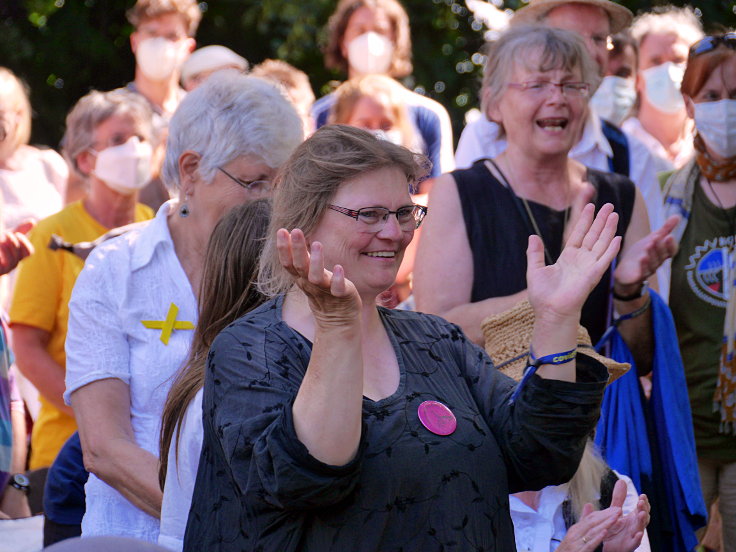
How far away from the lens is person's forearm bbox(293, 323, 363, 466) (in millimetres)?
2158

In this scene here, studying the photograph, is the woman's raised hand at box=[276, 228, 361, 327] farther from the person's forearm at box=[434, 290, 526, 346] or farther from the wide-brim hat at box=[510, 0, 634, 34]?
the wide-brim hat at box=[510, 0, 634, 34]

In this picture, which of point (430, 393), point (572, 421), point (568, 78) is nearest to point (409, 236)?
point (430, 393)

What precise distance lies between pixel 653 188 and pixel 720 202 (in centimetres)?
31

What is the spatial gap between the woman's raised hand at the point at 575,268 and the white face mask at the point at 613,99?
4442mm

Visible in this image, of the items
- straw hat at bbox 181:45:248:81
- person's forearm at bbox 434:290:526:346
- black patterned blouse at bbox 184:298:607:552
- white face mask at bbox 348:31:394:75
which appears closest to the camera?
black patterned blouse at bbox 184:298:607:552

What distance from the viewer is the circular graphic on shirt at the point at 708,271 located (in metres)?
4.46

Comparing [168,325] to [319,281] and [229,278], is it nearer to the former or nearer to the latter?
[229,278]

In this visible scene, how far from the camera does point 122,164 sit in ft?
17.5

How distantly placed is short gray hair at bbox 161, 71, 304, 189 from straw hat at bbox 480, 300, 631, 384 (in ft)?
2.74

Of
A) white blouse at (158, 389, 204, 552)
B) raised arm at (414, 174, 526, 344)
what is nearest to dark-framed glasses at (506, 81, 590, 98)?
raised arm at (414, 174, 526, 344)

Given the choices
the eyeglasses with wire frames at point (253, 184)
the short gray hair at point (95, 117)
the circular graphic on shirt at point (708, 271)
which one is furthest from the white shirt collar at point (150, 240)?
the circular graphic on shirt at point (708, 271)

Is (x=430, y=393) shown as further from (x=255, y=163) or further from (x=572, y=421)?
(x=255, y=163)

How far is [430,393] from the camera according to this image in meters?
2.48

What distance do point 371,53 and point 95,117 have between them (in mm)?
1875
